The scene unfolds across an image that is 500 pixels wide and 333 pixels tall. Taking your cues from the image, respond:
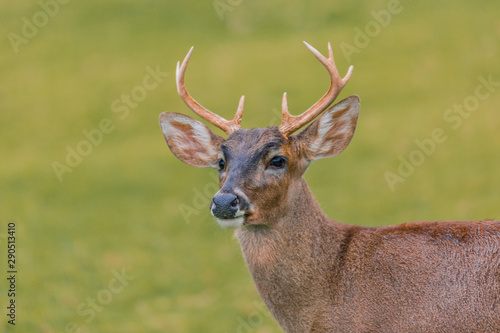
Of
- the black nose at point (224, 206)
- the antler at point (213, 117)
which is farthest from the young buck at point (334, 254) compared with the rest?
the antler at point (213, 117)

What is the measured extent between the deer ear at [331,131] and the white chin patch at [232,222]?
1172 millimetres

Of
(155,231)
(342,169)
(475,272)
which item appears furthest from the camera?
(342,169)

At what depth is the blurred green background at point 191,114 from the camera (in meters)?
16.8

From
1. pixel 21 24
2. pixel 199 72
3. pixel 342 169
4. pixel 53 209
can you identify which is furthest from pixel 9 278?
pixel 21 24

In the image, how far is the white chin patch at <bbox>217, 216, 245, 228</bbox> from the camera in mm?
7047

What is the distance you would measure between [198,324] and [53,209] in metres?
8.36

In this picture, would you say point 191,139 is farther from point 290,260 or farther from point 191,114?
point 191,114

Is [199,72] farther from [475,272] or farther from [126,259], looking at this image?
[475,272]

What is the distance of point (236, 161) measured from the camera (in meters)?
7.57

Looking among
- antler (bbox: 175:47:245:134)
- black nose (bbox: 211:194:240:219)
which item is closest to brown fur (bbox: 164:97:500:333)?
black nose (bbox: 211:194:240:219)

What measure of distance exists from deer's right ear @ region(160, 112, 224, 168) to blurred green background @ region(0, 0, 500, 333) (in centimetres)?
546

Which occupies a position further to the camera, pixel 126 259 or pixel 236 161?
pixel 126 259

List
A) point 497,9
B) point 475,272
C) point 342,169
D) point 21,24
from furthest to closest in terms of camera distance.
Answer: point 21,24, point 497,9, point 342,169, point 475,272

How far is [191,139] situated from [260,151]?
1.08 m
